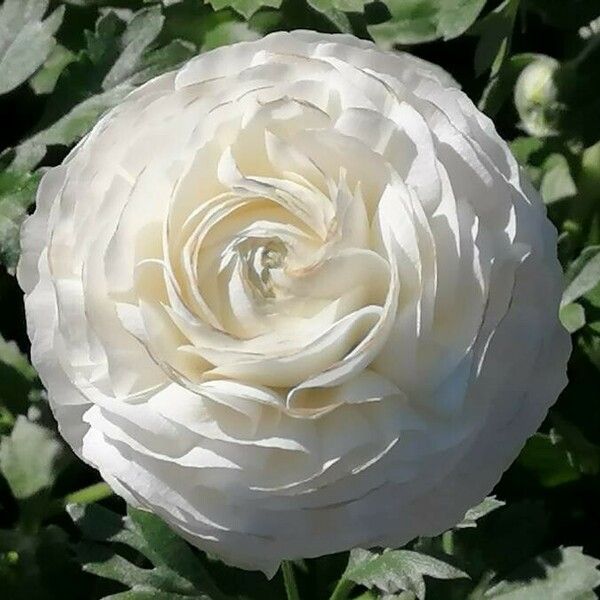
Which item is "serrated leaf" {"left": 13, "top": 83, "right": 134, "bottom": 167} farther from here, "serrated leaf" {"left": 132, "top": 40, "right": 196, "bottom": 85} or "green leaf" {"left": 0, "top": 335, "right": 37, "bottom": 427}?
"green leaf" {"left": 0, "top": 335, "right": 37, "bottom": 427}

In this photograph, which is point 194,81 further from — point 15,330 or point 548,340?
point 15,330

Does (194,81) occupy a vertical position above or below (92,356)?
above

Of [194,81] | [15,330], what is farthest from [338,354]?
[15,330]

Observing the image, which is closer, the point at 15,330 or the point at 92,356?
the point at 92,356

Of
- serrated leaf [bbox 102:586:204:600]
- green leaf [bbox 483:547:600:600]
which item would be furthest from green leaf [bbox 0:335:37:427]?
green leaf [bbox 483:547:600:600]

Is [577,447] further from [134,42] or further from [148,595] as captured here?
[134,42]

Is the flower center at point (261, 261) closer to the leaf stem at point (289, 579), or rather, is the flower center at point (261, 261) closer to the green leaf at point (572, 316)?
the leaf stem at point (289, 579)

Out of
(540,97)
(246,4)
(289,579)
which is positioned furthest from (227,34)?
(289,579)
